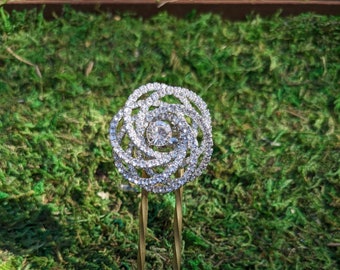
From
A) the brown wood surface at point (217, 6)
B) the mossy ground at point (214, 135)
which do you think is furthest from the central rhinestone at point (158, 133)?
the brown wood surface at point (217, 6)

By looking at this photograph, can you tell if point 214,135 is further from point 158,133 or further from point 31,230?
point 158,133

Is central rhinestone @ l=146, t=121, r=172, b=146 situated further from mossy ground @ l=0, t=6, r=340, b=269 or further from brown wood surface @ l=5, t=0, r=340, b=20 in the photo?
brown wood surface @ l=5, t=0, r=340, b=20

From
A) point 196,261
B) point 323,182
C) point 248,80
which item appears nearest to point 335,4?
point 248,80

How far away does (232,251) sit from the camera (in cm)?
271

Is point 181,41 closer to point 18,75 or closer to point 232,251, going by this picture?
point 18,75

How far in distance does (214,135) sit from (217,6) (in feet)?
3.07

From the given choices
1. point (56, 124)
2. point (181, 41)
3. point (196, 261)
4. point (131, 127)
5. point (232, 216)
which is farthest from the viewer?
point (181, 41)

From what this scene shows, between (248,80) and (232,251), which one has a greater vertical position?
(248,80)

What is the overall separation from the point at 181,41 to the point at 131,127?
166cm

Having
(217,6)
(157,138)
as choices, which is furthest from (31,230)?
(217,6)

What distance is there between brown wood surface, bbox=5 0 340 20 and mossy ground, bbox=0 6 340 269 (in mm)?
50

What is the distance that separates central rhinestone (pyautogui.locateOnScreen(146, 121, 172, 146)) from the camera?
2096 millimetres

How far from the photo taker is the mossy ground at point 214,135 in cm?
270

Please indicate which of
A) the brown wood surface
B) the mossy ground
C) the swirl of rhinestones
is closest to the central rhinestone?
the swirl of rhinestones
